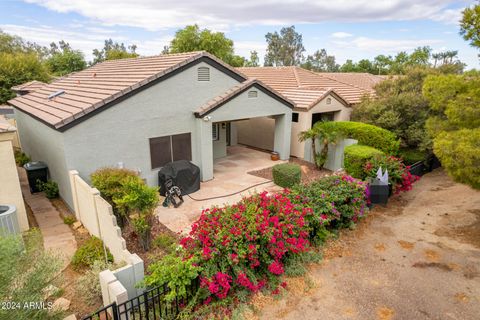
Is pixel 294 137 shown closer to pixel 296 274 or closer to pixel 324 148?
pixel 324 148

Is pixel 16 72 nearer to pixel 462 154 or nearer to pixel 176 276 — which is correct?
→ pixel 176 276

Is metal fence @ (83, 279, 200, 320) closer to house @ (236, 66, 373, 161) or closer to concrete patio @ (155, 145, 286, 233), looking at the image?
concrete patio @ (155, 145, 286, 233)

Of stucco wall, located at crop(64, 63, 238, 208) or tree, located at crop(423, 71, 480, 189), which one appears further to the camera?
stucco wall, located at crop(64, 63, 238, 208)

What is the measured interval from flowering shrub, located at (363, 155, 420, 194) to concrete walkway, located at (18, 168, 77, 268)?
37.6 feet

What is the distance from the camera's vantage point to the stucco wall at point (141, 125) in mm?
10141

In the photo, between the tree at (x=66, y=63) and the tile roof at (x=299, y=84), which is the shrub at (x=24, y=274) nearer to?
the tile roof at (x=299, y=84)

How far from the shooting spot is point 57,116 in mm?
10141

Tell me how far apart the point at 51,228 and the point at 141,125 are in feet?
15.4

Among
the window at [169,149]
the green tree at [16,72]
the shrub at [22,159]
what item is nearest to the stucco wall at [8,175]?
the window at [169,149]

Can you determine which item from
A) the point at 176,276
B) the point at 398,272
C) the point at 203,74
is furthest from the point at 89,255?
the point at 203,74

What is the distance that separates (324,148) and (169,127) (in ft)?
26.9

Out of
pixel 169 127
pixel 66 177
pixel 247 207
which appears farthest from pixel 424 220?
pixel 66 177

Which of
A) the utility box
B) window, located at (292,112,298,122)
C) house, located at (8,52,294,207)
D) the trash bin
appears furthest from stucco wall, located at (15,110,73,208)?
window, located at (292,112,298,122)

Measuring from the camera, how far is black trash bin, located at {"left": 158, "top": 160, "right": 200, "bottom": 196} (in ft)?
39.2
